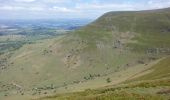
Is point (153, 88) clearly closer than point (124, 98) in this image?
No

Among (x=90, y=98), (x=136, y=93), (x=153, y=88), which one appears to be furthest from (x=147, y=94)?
(x=90, y=98)

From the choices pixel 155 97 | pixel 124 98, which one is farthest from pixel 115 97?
pixel 155 97

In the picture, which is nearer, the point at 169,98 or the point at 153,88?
the point at 169,98

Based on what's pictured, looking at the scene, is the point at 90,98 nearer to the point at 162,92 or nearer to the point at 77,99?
the point at 77,99

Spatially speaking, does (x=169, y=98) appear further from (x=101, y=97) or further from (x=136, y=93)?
(x=101, y=97)

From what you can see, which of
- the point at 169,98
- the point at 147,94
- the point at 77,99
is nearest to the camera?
the point at 169,98

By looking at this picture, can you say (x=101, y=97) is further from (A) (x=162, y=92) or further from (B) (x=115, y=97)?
(A) (x=162, y=92)

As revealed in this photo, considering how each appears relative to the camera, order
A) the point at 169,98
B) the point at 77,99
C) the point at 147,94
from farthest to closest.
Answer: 1. the point at 77,99
2. the point at 147,94
3. the point at 169,98

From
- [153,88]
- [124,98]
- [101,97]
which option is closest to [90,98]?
[101,97]
